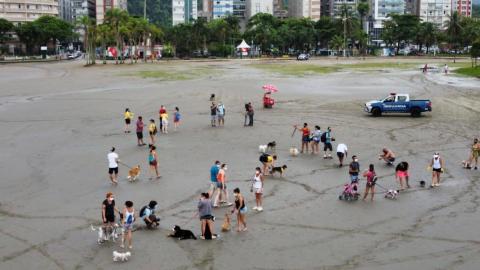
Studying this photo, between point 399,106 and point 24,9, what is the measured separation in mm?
137773

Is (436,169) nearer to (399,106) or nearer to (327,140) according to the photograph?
(327,140)

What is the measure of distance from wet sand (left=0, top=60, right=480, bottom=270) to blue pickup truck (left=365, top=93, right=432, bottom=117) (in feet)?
2.06

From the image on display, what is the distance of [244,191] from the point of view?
20000mm

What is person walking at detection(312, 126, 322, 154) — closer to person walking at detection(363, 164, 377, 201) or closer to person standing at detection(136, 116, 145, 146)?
person walking at detection(363, 164, 377, 201)

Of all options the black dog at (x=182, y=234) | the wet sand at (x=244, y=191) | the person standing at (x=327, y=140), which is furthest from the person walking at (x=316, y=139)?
the black dog at (x=182, y=234)

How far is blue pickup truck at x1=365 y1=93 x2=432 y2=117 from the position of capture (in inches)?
1464

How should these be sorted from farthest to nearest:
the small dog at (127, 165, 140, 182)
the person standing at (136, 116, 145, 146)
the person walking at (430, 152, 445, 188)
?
the person standing at (136, 116, 145, 146) < the small dog at (127, 165, 140, 182) < the person walking at (430, 152, 445, 188)

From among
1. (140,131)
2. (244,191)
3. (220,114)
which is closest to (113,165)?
(244,191)

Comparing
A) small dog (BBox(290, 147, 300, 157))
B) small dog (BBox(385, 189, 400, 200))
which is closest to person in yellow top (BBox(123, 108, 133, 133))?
small dog (BBox(290, 147, 300, 157))

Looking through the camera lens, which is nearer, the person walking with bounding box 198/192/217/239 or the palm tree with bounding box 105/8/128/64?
the person walking with bounding box 198/192/217/239

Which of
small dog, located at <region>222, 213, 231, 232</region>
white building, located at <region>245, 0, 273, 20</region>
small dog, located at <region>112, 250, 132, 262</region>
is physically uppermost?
white building, located at <region>245, 0, 273, 20</region>

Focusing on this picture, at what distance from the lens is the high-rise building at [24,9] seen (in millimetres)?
152750

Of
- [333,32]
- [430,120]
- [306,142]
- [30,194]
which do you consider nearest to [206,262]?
[30,194]

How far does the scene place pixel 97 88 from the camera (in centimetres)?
5700
